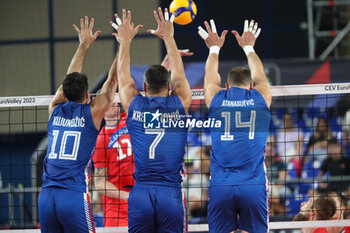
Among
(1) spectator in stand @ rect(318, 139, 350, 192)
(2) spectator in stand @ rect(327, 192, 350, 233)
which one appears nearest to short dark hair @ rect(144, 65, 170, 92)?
(2) spectator in stand @ rect(327, 192, 350, 233)

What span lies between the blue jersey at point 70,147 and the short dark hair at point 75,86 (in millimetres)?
124

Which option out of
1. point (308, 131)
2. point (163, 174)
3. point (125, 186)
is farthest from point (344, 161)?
point (163, 174)

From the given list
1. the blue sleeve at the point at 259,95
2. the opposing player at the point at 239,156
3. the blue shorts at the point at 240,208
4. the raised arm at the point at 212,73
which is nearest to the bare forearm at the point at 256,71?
the opposing player at the point at 239,156

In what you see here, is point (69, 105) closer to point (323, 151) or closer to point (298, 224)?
point (298, 224)

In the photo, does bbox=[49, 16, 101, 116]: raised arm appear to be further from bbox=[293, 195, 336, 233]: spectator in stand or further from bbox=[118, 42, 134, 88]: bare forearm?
bbox=[293, 195, 336, 233]: spectator in stand

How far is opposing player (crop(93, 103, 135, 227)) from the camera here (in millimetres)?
7125

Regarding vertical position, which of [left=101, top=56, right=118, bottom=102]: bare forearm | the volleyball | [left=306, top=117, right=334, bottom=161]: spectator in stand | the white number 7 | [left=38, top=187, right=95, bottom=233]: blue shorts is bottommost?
[left=38, top=187, right=95, bottom=233]: blue shorts

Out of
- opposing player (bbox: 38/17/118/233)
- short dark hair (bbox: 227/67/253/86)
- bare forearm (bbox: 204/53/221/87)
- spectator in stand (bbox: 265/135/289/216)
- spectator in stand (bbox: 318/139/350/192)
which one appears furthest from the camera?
spectator in stand (bbox: 318/139/350/192)

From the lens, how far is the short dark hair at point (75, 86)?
19.4 feet

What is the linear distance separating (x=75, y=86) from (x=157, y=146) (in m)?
1.23

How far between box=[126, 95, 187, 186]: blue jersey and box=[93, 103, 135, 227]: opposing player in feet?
5.02

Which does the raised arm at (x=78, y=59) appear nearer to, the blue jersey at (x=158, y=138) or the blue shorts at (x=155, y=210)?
the blue jersey at (x=158, y=138)

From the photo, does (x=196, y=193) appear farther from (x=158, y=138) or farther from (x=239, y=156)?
(x=158, y=138)

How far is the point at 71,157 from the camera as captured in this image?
5.73m
